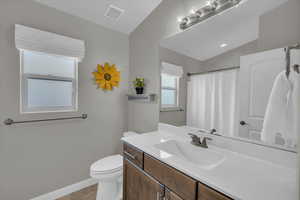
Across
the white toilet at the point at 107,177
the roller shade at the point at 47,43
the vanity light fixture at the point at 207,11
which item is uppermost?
the vanity light fixture at the point at 207,11

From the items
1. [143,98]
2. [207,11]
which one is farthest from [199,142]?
[207,11]

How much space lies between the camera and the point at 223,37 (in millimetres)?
1093

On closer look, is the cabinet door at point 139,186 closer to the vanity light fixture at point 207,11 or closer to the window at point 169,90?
the window at point 169,90

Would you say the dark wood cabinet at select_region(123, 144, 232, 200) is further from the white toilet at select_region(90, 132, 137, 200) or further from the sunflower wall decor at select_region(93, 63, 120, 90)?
the sunflower wall decor at select_region(93, 63, 120, 90)

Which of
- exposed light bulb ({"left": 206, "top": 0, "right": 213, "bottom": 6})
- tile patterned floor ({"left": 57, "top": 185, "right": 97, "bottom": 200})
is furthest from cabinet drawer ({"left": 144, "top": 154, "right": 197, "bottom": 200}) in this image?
exposed light bulb ({"left": 206, "top": 0, "right": 213, "bottom": 6})

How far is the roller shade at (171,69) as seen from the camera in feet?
4.64

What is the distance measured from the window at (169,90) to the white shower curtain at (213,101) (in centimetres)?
18

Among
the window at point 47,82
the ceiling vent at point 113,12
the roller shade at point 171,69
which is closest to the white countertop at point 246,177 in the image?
the roller shade at point 171,69

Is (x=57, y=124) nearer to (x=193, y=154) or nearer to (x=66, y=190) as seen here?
(x=66, y=190)

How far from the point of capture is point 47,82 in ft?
5.53

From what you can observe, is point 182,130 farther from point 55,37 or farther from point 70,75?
point 55,37

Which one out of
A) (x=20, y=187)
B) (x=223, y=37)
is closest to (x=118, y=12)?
(x=223, y=37)

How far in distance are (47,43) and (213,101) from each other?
1885 millimetres

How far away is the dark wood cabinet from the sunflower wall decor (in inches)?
41.7
